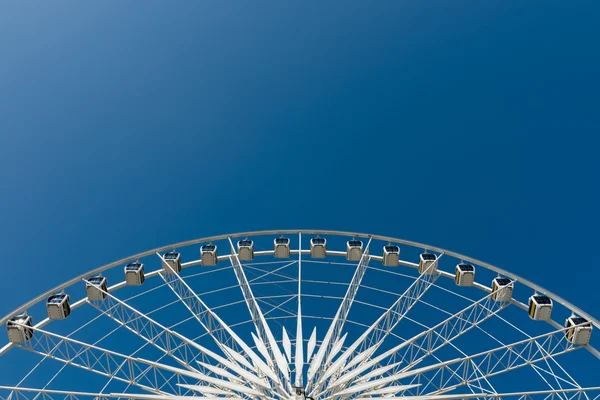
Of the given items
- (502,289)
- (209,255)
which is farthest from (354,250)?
(209,255)

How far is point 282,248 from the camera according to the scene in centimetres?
3872

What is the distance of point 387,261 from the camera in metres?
37.8

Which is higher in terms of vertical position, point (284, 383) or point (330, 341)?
point (330, 341)

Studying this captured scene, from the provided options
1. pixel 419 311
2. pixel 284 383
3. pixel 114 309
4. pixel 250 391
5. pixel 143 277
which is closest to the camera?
pixel 250 391

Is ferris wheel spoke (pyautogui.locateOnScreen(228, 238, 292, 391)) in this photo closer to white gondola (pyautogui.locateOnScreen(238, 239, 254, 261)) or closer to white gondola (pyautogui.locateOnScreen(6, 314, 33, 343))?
white gondola (pyautogui.locateOnScreen(238, 239, 254, 261))

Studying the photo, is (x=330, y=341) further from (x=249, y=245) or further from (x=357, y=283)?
(x=249, y=245)

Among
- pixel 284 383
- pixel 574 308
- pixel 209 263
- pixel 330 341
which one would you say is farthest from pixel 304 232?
pixel 574 308

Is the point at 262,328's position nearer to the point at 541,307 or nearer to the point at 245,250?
the point at 245,250

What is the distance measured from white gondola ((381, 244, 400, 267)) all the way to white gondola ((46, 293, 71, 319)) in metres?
22.6

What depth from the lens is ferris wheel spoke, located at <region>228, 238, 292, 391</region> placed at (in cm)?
2613

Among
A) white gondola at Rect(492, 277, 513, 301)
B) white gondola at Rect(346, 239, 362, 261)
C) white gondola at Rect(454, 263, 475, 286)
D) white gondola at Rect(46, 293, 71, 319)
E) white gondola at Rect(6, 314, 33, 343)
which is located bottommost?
white gondola at Rect(492, 277, 513, 301)

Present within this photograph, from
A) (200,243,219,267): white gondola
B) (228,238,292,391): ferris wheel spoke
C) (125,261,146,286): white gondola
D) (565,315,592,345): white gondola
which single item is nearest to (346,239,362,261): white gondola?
(228,238,292,391): ferris wheel spoke

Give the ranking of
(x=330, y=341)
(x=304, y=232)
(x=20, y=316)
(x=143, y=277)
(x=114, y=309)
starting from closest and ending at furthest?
(x=330, y=341)
(x=20, y=316)
(x=114, y=309)
(x=143, y=277)
(x=304, y=232)

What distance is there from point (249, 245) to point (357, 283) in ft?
29.2
